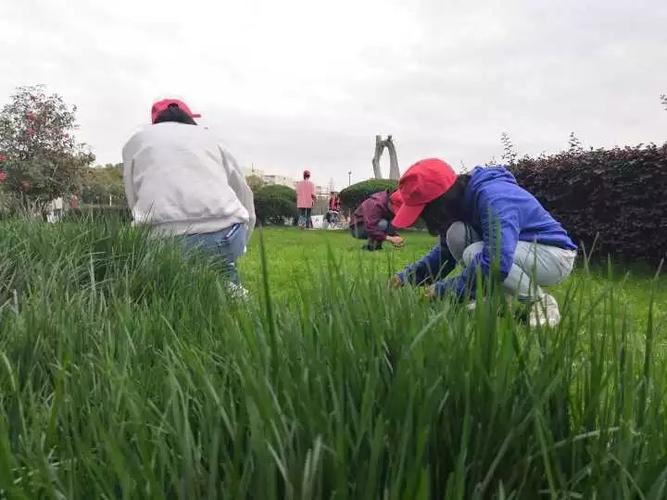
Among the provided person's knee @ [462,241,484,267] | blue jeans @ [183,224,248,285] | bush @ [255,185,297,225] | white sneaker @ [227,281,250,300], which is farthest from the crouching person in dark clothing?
bush @ [255,185,297,225]

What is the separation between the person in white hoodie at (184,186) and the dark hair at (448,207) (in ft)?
3.62

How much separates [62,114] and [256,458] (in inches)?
797

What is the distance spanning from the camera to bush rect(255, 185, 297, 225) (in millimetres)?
21719

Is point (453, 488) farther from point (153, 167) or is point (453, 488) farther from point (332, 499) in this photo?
point (153, 167)

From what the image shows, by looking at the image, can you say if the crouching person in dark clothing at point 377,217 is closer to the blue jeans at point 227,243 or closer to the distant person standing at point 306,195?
the blue jeans at point 227,243

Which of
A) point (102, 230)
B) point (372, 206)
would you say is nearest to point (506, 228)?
point (102, 230)

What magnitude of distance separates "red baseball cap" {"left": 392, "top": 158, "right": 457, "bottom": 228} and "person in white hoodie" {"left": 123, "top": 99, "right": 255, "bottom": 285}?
0.99 m

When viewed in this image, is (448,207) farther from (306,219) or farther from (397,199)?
(306,219)

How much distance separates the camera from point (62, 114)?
18828 millimetres

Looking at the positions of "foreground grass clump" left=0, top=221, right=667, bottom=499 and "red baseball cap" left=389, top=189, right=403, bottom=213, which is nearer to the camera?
"foreground grass clump" left=0, top=221, right=667, bottom=499

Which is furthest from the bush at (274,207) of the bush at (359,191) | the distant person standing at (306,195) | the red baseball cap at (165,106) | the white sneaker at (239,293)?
the white sneaker at (239,293)

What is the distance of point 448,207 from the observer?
326 centimetres

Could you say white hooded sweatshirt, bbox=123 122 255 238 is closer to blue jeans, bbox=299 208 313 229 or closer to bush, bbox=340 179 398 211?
bush, bbox=340 179 398 211

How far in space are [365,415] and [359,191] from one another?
17.1 metres
